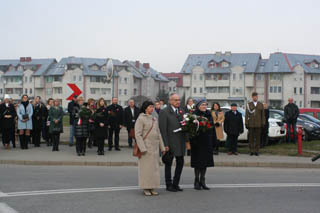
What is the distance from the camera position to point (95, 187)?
989 cm

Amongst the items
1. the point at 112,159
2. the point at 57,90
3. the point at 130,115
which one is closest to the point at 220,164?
the point at 112,159

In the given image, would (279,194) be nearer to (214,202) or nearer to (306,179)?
(214,202)

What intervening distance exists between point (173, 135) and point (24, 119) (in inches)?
402

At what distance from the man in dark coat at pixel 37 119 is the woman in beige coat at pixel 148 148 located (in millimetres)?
10903

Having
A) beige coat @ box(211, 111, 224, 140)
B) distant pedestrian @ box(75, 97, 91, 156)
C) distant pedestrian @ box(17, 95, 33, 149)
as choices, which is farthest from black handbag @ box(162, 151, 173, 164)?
distant pedestrian @ box(17, 95, 33, 149)

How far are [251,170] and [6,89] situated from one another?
116261 millimetres

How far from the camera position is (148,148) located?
9086 millimetres

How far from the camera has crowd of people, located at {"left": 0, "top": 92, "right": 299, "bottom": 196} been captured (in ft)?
30.0

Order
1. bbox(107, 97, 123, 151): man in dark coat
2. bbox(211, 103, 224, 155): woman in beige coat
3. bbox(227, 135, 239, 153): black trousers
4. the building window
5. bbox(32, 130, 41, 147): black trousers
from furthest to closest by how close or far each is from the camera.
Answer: the building window
bbox(32, 130, 41, 147): black trousers
bbox(107, 97, 123, 151): man in dark coat
bbox(211, 103, 224, 155): woman in beige coat
bbox(227, 135, 239, 153): black trousers

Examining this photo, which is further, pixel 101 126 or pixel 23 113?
pixel 23 113

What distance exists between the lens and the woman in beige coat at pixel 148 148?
29.5 ft

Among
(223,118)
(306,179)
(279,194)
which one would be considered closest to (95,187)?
(279,194)

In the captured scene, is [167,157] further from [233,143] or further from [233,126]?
[233,143]

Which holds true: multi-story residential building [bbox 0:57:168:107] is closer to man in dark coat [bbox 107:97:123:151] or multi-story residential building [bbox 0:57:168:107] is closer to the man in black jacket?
the man in black jacket
